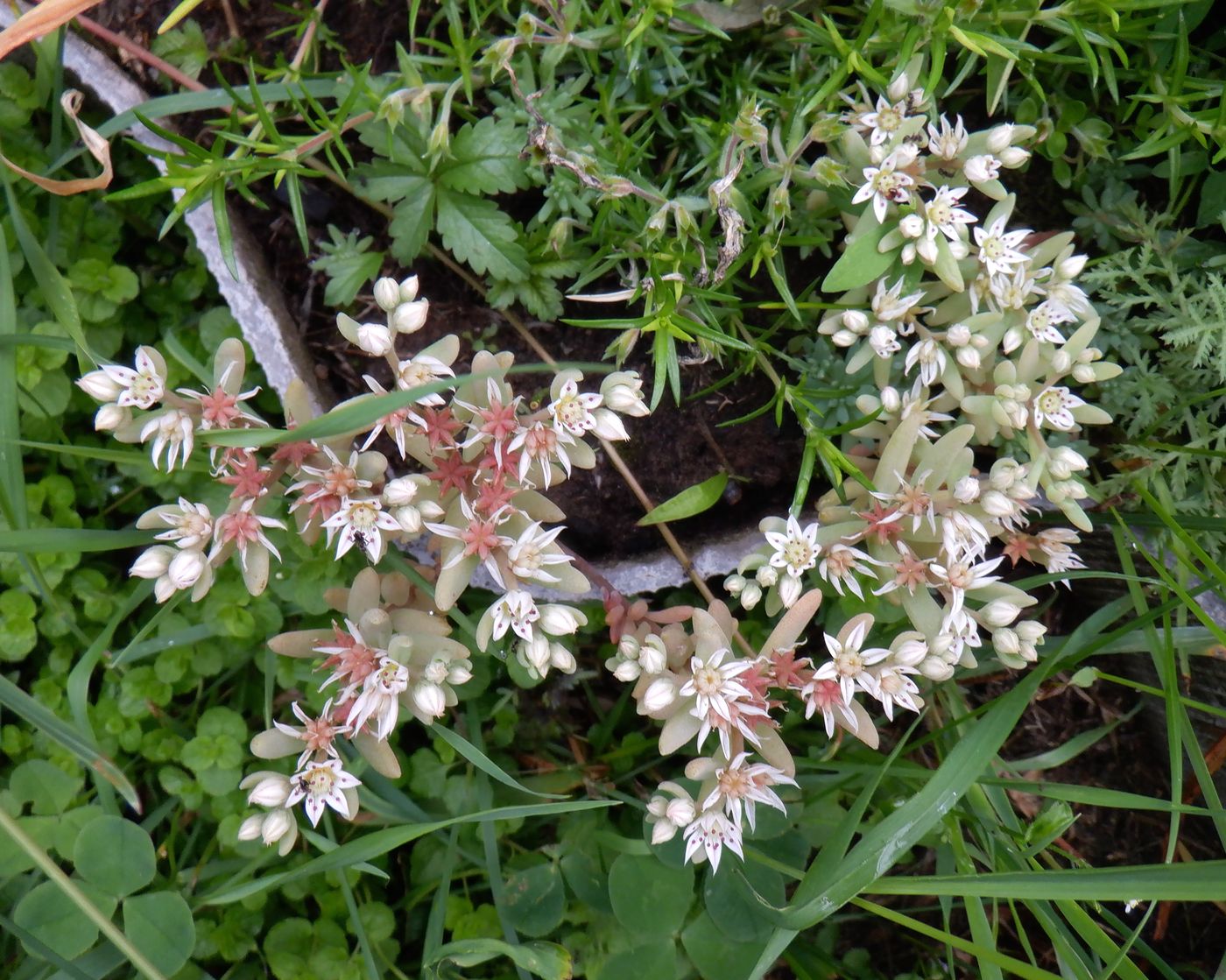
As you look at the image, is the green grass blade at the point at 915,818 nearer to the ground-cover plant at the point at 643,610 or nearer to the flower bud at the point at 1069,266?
the ground-cover plant at the point at 643,610

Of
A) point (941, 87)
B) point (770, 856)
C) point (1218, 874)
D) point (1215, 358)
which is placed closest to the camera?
point (1218, 874)

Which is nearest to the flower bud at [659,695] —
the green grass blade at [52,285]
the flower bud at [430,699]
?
the flower bud at [430,699]

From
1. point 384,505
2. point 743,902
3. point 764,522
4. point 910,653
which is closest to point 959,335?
point 764,522

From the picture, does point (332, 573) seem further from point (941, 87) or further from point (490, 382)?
point (941, 87)

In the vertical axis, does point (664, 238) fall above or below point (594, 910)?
above

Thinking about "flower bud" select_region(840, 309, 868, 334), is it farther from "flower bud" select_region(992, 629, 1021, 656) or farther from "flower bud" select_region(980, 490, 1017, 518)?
"flower bud" select_region(992, 629, 1021, 656)

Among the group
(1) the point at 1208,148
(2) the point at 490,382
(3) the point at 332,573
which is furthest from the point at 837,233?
(3) the point at 332,573

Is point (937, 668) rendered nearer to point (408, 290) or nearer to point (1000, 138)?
point (1000, 138)
